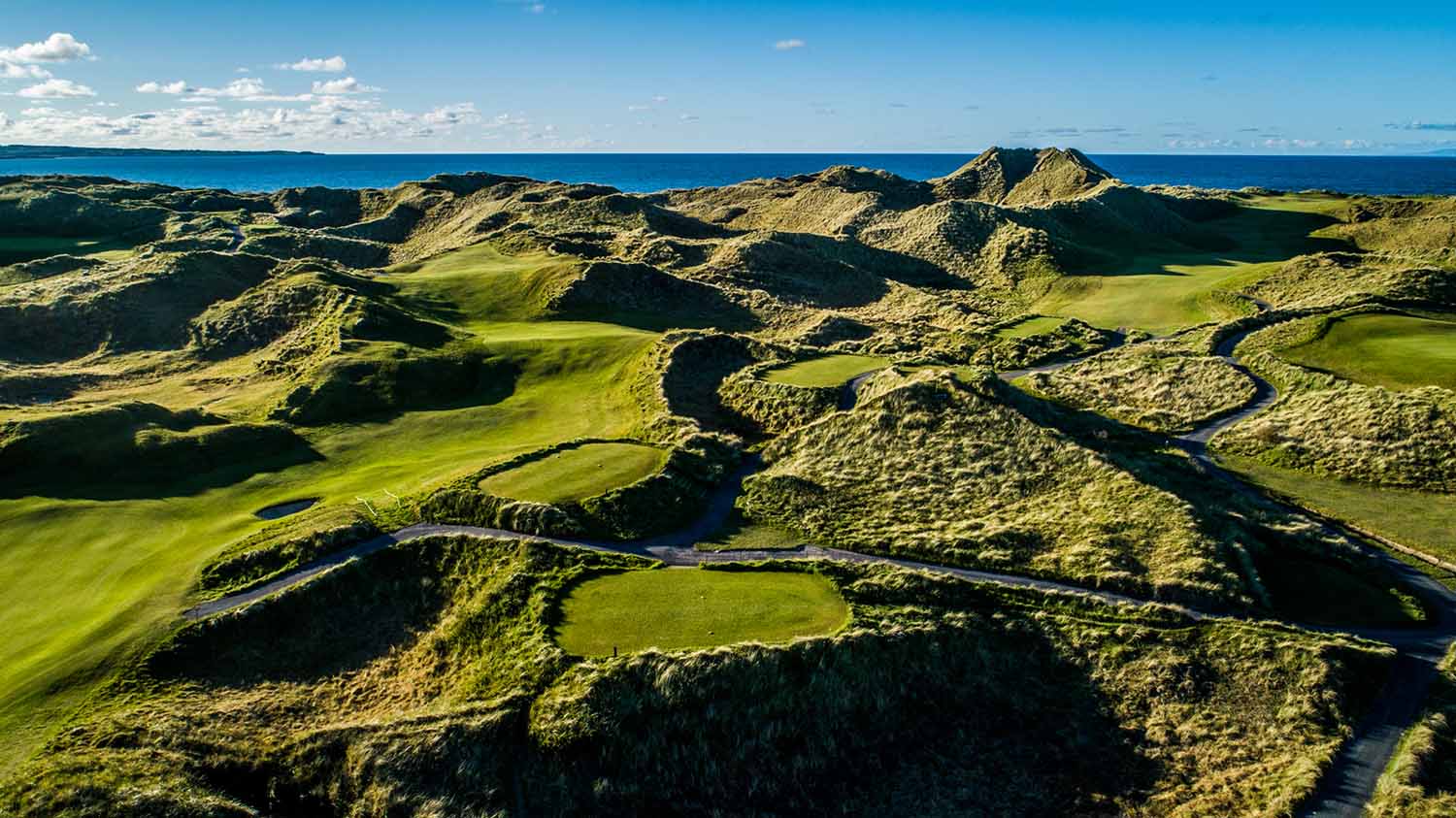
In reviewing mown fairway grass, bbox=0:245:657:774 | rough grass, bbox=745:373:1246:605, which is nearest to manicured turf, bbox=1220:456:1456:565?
rough grass, bbox=745:373:1246:605

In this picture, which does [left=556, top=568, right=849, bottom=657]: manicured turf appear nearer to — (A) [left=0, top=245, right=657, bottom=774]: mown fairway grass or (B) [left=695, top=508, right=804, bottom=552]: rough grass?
(B) [left=695, top=508, right=804, bottom=552]: rough grass

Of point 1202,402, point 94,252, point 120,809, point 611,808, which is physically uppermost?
point 94,252

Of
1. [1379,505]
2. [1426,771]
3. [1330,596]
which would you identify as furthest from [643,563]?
[1379,505]

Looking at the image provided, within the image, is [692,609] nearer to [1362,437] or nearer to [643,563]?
[643,563]

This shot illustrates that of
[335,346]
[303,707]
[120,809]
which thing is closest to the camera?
[120,809]

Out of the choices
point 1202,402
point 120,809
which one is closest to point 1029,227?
point 1202,402

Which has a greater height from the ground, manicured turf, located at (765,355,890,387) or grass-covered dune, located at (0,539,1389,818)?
manicured turf, located at (765,355,890,387)

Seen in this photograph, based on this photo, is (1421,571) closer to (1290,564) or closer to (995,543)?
(1290,564)

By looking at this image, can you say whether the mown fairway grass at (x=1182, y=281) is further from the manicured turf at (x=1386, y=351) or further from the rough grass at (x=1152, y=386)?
the rough grass at (x=1152, y=386)
